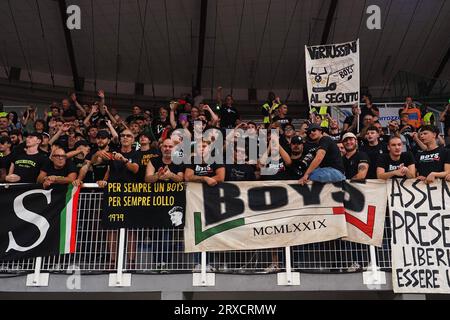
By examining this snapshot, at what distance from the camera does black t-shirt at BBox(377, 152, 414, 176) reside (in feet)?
22.5

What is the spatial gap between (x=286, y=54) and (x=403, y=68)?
4.24 meters

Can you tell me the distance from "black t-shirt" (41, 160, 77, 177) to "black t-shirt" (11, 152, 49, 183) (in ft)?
0.49

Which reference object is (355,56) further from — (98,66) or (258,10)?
(98,66)

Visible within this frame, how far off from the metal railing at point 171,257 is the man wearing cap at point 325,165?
34.5 inches

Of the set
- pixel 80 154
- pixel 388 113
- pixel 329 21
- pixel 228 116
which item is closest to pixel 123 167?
pixel 80 154

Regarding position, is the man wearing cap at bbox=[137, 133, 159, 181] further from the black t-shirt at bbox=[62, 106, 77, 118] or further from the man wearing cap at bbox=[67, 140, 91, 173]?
the black t-shirt at bbox=[62, 106, 77, 118]

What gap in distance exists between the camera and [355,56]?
10977mm

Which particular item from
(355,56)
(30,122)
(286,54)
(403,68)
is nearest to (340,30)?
(286,54)

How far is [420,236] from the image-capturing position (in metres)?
6.53

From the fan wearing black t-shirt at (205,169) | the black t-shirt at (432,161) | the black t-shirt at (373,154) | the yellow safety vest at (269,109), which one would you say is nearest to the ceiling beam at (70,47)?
the yellow safety vest at (269,109)

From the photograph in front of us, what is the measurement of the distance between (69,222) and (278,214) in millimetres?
2875

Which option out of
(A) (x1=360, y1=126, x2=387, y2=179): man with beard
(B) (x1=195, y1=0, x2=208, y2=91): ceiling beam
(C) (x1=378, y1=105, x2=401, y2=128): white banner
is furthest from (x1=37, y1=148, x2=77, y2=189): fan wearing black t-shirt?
(C) (x1=378, y1=105, x2=401, y2=128): white banner

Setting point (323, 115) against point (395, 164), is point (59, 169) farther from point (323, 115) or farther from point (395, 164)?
point (323, 115)

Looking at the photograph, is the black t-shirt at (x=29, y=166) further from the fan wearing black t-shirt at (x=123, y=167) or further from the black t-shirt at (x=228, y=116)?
the black t-shirt at (x=228, y=116)
